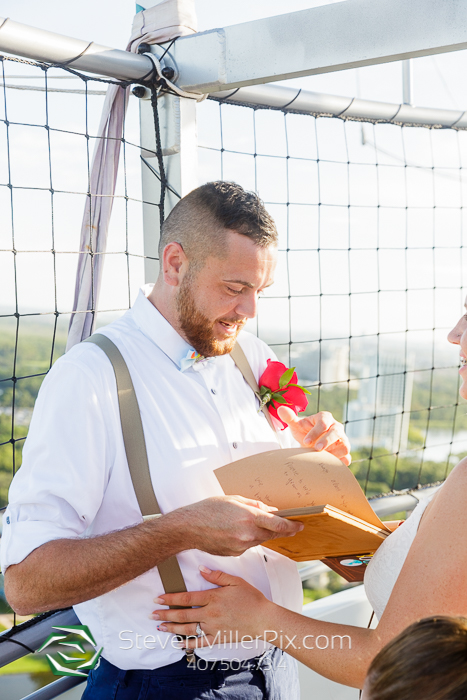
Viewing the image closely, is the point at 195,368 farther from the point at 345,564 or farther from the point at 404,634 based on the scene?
the point at 404,634

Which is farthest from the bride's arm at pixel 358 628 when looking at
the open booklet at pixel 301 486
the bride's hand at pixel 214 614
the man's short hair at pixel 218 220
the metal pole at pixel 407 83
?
the metal pole at pixel 407 83

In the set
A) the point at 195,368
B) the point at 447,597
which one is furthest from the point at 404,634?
the point at 195,368

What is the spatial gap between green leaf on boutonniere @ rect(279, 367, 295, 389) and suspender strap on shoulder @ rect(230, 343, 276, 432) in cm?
7

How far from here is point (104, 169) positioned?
1.66 m

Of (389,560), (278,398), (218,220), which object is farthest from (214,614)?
(218,220)

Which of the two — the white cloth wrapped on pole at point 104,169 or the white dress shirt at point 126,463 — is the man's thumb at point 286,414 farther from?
the white cloth wrapped on pole at point 104,169

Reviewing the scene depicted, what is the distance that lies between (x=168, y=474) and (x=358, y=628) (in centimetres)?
45

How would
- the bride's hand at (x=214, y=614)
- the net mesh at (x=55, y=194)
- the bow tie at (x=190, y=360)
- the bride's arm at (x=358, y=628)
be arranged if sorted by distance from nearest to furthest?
the bride's arm at (x=358, y=628)
the bride's hand at (x=214, y=614)
the bow tie at (x=190, y=360)
the net mesh at (x=55, y=194)

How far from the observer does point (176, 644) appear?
3.95ft

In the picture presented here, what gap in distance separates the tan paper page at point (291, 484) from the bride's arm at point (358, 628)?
15 cm

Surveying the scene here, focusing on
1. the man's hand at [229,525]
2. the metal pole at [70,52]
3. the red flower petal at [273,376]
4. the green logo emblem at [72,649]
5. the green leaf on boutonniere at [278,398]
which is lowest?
the green logo emblem at [72,649]

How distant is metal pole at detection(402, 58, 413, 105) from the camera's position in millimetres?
2426

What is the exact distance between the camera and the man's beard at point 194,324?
4.67 ft

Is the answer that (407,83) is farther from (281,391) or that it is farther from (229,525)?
(229,525)
